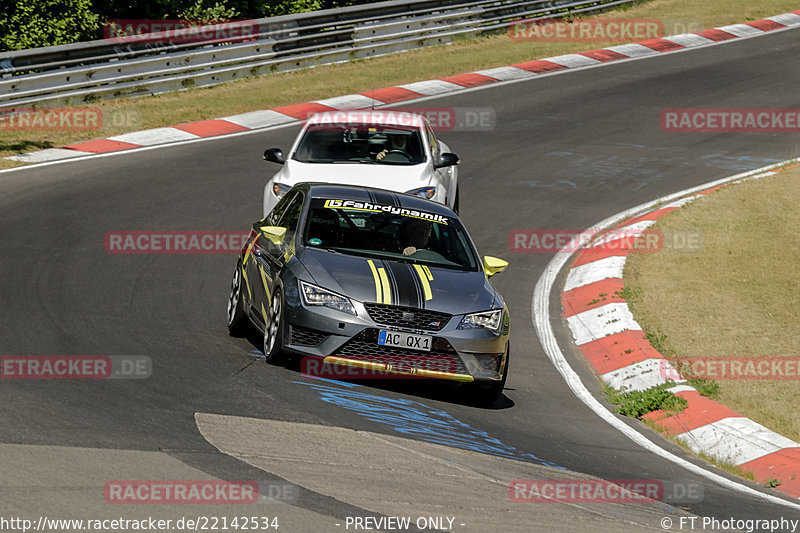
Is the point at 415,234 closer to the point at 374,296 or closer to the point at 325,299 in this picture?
the point at 374,296

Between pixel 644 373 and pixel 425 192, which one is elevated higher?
pixel 425 192

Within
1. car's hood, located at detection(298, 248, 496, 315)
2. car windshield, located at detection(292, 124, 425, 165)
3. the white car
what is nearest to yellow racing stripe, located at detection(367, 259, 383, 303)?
car's hood, located at detection(298, 248, 496, 315)

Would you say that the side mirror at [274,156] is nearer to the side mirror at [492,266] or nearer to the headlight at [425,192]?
the headlight at [425,192]

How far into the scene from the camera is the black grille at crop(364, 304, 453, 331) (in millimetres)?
8469

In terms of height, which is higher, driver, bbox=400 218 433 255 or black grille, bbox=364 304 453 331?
driver, bbox=400 218 433 255

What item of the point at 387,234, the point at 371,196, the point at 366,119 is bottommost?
the point at 387,234

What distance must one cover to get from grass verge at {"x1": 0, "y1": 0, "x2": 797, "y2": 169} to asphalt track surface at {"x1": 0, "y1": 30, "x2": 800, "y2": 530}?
165cm

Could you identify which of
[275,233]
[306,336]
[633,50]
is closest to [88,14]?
[633,50]

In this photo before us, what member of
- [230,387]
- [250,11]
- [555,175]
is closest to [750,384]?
[230,387]

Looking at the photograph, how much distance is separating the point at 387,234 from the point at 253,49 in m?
13.8

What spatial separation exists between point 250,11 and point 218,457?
2357 centimetres

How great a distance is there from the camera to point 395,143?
13484 mm

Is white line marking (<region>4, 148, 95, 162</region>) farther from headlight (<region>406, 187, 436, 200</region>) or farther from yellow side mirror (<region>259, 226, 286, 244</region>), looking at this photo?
yellow side mirror (<region>259, 226, 286, 244</region>)

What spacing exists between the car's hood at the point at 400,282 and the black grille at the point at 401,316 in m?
0.04
